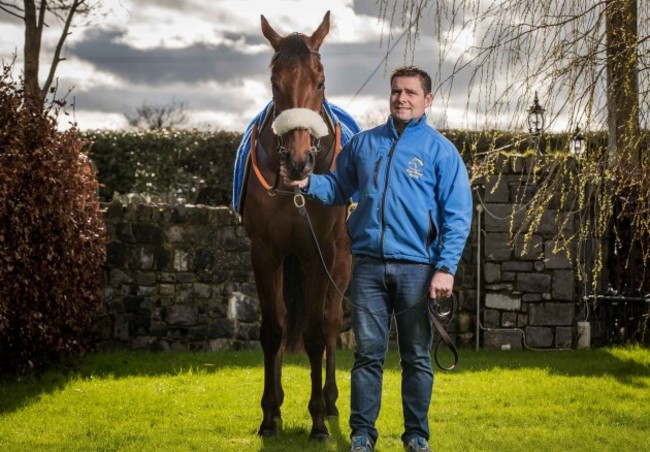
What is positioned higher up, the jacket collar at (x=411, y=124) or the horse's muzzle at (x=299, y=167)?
the jacket collar at (x=411, y=124)

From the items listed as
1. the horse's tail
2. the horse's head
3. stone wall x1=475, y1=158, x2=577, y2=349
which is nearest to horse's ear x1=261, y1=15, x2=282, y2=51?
the horse's head

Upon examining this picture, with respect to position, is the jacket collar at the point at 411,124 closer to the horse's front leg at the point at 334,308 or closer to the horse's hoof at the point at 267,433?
the horse's front leg at the point at 334,308

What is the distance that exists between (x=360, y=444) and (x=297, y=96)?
1806 millimetres

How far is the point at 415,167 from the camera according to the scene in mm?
4508

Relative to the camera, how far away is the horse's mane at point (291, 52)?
4.88 meters

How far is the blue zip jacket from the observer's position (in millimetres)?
4477

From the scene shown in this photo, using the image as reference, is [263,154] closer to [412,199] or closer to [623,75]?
[412,199]

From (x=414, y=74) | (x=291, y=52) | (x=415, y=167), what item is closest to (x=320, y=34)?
(x=291, y=52)

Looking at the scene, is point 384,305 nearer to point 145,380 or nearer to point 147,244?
point 145,380

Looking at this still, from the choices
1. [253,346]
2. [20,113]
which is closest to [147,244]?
[253,346]

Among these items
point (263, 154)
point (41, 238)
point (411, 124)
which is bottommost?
point (41, 238)

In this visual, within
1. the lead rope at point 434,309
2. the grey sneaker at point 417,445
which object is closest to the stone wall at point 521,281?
the lead rope at point 434,309

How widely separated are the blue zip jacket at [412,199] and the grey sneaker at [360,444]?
0.91m

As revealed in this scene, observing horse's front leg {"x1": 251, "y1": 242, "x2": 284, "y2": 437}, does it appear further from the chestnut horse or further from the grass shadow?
the grass shadow
